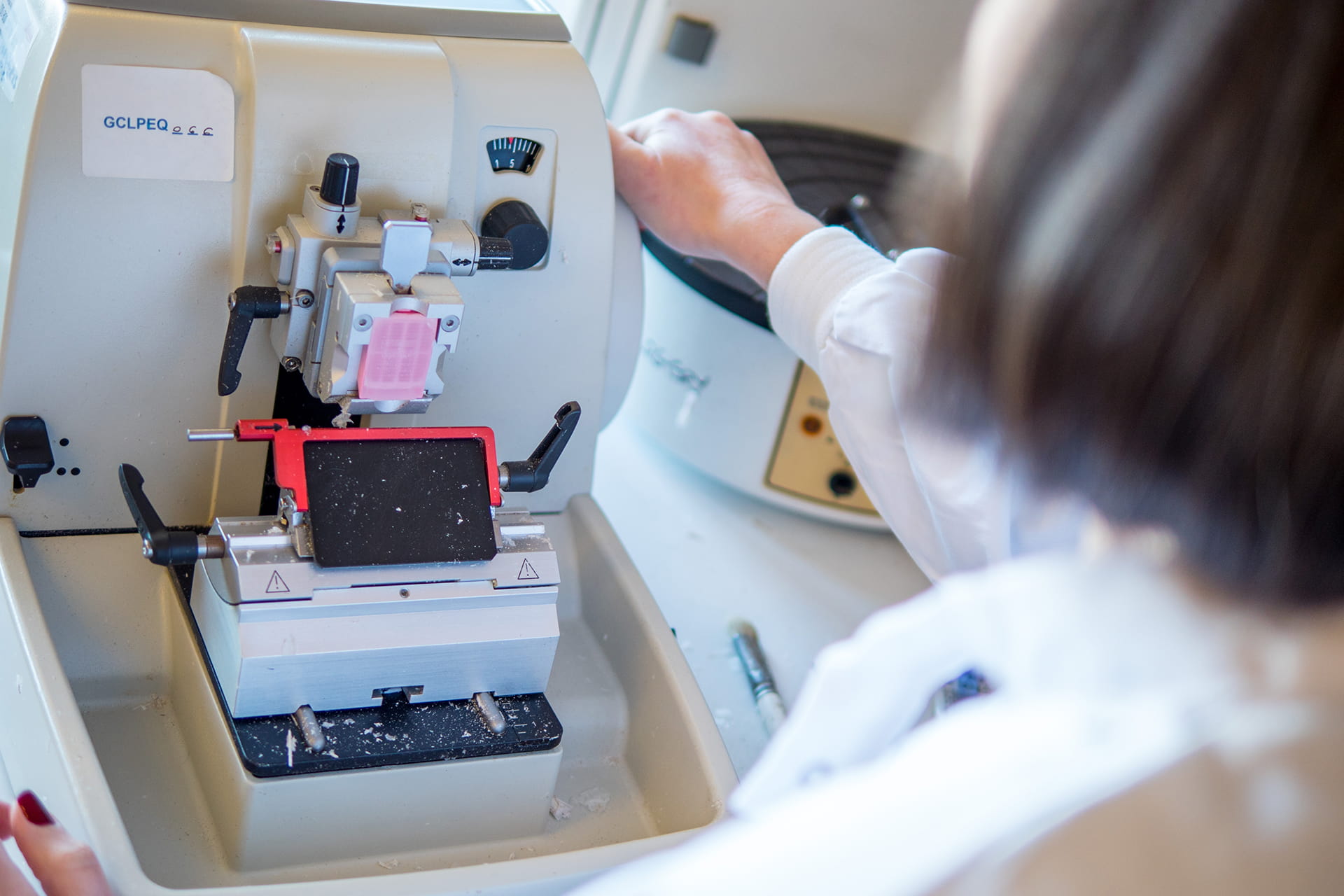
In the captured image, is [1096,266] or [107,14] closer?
[1096,266]

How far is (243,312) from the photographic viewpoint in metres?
0.84

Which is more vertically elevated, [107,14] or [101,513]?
[107,14]

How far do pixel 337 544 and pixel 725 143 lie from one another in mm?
598

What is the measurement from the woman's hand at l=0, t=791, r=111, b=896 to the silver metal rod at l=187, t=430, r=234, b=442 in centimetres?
27

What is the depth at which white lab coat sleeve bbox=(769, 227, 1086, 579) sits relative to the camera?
791 millimetres

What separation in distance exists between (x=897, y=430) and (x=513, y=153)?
396mm

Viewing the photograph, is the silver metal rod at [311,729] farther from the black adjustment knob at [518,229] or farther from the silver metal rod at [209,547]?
the black adjustment knob at [518,229]

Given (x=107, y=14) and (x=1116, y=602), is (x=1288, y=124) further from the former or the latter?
(x=107, y=14)

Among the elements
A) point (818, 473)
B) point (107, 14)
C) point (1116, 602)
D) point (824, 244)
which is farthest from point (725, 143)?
point (1116, 602)

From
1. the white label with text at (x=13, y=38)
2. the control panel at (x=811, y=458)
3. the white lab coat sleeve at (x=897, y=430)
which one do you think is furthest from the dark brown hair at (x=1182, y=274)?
the control panel at (x=811, y=458)

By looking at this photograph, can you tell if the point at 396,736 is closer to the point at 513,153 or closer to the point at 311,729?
the point at 311,729

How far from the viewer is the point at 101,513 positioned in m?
0.94

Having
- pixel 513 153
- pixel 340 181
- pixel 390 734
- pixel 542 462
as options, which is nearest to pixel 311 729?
pixel 390 734

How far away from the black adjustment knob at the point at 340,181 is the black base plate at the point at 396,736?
36 cm
